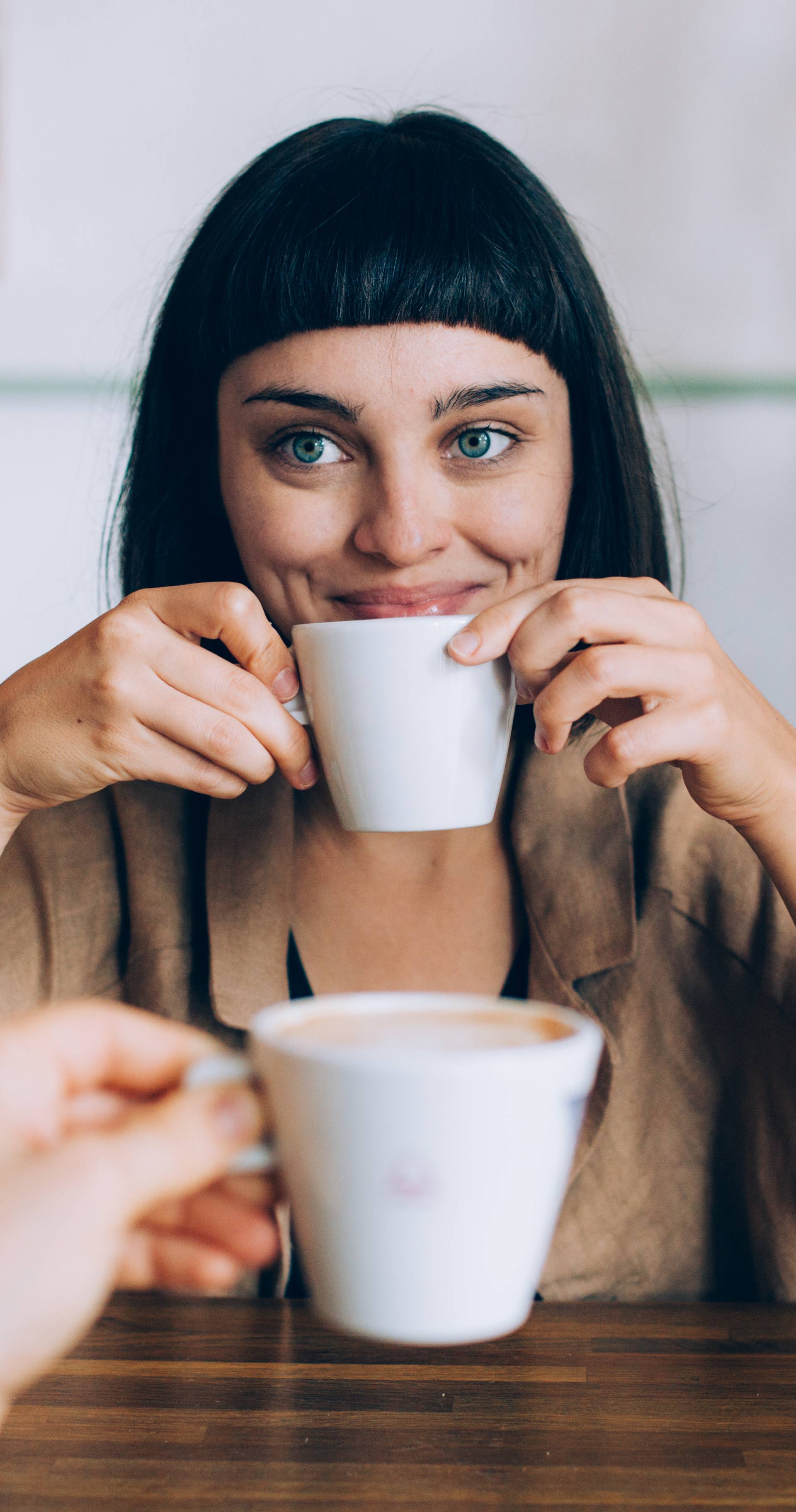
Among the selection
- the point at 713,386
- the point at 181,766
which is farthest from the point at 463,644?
the point at 713,386

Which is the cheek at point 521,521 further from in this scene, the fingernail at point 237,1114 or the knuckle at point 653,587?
the fingernail at point 237,1114

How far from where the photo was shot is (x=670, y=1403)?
72cm

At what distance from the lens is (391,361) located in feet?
3.39

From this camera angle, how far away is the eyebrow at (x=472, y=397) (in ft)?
3.43

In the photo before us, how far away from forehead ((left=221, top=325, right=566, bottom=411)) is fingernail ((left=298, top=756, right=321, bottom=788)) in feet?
1.09

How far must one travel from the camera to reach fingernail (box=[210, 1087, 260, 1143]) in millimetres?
473

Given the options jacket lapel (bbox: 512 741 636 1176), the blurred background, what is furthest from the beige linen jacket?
the blurred background

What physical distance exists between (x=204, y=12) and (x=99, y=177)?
30 cm

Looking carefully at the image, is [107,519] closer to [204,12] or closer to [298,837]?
[298,837]

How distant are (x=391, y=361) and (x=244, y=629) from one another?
1.00 ft

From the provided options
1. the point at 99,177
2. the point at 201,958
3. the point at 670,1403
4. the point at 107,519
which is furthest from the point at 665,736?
the point at 99,177

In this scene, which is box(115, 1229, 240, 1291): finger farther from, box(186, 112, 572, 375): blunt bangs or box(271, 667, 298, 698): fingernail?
box(186, 112, 572, 375): blunt bangs

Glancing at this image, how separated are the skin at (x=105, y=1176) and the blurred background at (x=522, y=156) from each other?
1.41 metres

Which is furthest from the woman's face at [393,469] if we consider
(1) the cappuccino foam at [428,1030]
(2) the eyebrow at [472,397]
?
(1) the cappuccino foam at [428,1030]
